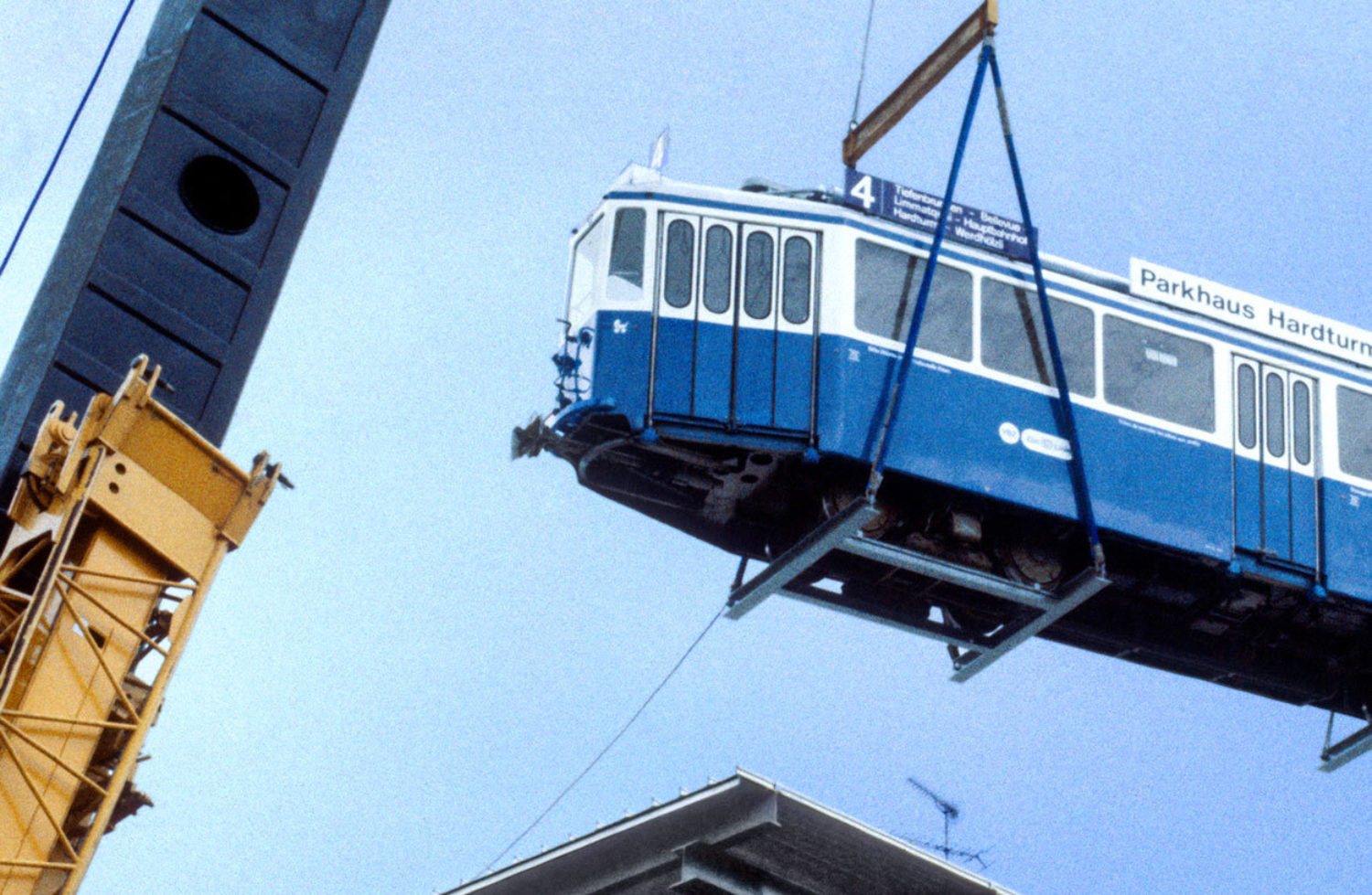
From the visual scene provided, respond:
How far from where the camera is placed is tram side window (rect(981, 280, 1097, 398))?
1900cm

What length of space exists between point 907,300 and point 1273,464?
4541 mm

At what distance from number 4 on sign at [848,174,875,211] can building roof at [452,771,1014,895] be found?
5603 mm

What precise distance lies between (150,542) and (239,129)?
8.74ft

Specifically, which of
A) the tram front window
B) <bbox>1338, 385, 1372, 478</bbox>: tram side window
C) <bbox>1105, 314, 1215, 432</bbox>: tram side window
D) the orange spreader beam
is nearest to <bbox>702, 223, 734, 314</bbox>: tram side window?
the tram front window

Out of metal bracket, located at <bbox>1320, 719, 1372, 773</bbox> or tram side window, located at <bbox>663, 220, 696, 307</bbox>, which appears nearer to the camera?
tram side window, located at <bbox>663, 220, 696, 307</bbox>

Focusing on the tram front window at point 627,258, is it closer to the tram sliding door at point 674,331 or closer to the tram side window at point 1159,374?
the tram sliding door at point 674,331

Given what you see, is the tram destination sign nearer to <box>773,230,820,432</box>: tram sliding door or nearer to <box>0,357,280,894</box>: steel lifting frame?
<box>773,230,820,432</box>: tram sliding door

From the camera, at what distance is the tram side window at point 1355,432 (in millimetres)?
20641

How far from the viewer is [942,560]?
61.9 ft

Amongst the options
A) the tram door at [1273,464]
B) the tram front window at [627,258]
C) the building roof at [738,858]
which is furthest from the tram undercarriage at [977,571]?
the building roof at [738,858]

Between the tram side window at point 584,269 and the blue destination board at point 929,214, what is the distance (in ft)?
8.05

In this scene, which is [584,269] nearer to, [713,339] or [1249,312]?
[713,339]

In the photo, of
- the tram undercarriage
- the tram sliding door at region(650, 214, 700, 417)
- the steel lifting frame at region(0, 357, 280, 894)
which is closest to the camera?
the steel lifting frame at region(0, 357, 280, 894)

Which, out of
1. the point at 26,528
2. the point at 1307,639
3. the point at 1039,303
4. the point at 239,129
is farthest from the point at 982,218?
the point at 26,528
